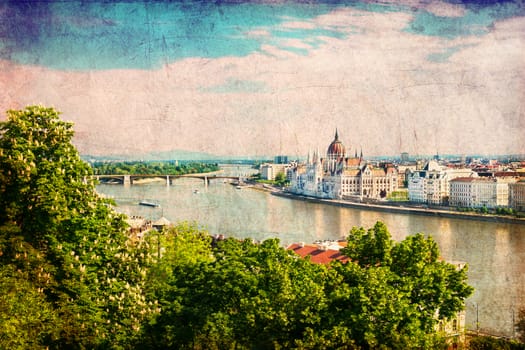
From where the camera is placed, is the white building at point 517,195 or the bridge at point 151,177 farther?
the white building at point 517,195

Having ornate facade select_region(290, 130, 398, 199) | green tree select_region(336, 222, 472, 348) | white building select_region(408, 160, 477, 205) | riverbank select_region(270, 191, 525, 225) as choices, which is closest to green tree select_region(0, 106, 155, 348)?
green tree select_region(336, 222, 472, 348)

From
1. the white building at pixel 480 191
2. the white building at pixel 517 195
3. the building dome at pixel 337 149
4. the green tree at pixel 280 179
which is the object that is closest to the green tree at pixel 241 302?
the building dome at pixel 337 149

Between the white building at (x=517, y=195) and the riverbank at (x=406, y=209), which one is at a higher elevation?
the white building at (x=517, y=195)

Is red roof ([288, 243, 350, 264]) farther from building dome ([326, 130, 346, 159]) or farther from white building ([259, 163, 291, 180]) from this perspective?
building dome ([326, 130, 346, 159])

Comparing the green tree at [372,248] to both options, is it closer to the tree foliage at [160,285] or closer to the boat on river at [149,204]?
the tree foliage at [160,285]

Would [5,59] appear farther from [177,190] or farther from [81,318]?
[81,318]

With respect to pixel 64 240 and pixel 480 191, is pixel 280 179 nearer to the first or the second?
pixel 480 191

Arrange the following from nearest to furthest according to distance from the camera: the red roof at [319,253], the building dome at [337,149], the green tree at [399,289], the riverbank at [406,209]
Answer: the green tree at [399,289] < the red roof at [319,253] < the building dome at [337,149] < the riverbank at [406,209]
